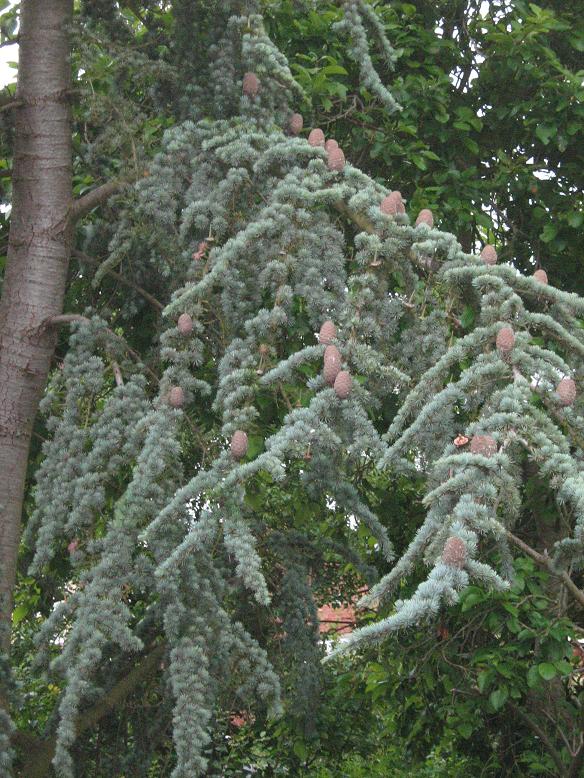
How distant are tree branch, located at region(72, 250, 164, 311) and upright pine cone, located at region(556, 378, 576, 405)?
191 cm

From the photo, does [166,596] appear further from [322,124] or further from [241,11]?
[322,124]

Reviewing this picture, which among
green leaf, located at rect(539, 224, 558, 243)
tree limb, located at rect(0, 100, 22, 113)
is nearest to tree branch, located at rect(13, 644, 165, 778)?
tree limb, located at rect(0, 100, 22, 113)

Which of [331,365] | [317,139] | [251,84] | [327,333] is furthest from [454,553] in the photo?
[251,84]

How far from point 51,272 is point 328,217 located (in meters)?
1.23

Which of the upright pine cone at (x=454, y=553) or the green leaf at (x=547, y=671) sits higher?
the upright pine cone at (x=454, y=553)

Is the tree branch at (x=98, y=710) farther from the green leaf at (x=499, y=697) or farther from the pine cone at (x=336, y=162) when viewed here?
the pine cone at (x=336, y=162)

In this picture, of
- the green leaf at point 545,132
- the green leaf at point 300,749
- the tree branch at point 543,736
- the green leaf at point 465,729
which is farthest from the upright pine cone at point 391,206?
the green leaf at point 300,749

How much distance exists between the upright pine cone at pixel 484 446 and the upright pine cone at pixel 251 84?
1836 mm

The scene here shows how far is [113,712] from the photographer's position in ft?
13.2

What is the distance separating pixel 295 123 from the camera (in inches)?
144

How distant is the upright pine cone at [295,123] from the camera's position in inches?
144

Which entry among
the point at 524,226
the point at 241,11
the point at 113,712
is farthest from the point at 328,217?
the point at 524,226

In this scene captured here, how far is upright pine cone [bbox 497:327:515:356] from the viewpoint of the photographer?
234 centimetres

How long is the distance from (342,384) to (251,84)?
1538 millimetres
